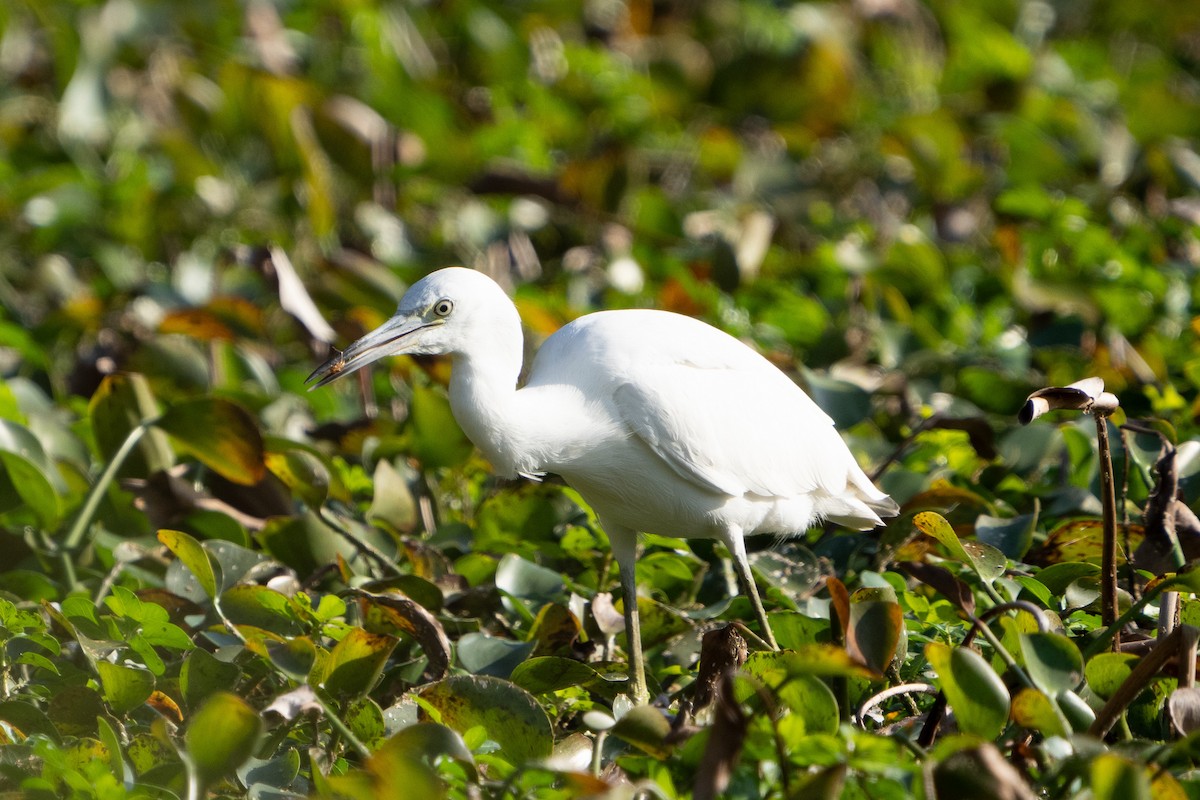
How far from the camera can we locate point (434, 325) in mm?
2574

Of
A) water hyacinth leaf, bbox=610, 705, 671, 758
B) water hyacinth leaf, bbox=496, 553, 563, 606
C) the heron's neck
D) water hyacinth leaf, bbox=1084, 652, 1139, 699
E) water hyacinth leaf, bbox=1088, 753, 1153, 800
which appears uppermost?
the heron's neck

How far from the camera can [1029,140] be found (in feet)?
17.8

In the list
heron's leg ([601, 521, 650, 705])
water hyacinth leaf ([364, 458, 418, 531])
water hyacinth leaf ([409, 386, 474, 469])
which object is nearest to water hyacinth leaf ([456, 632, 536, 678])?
heron's leg ([601, 521, 650, 705])

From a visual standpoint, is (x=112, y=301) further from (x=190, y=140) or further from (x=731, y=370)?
(x=731, y=370)

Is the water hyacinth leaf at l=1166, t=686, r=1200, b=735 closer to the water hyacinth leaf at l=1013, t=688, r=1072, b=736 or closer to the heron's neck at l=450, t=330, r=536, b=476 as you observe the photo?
the water hyacinth leaf at l=1013, t=688, r=1072, b=736

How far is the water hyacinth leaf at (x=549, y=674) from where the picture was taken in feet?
8.13

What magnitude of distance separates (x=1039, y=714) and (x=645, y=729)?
22.7 inches

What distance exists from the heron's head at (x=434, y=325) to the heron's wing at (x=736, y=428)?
32 cm

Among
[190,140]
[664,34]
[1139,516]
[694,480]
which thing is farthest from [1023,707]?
[664,34]

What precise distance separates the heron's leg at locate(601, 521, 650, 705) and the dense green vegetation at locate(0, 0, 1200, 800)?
7cm

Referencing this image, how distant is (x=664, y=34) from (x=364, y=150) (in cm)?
255

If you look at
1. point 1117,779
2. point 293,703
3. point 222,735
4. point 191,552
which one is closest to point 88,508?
→ point 191,552

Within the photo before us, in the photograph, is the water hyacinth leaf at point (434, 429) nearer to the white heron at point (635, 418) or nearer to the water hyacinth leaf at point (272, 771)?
the white heron at point (635, 418)

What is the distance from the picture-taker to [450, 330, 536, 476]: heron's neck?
2582 mm
